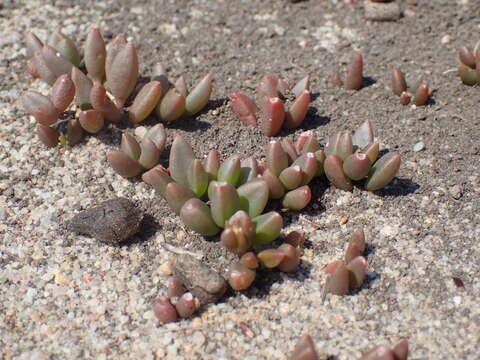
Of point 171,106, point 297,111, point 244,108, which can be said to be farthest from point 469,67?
point 171,106

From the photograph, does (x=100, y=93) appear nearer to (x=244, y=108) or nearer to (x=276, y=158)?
(x=244, y=108)

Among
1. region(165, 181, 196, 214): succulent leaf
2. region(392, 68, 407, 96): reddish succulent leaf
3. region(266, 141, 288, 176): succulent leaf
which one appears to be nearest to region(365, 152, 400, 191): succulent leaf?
region(266, 141, 288, 176): succulent leaf

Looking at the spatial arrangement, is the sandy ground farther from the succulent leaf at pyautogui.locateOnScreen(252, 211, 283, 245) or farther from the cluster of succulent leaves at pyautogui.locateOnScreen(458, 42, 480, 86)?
the succulent leaf at pyautogui.locateOnScreen(252, 211, 283, 245)

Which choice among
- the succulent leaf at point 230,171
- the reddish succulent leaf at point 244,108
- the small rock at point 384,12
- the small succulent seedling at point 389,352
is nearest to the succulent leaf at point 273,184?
the succulent leaf at point 230,171

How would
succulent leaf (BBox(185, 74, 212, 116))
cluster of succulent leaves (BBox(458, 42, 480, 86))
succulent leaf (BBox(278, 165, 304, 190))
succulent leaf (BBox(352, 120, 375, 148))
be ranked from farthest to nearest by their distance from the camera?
1. cluster of succulent leaves (BBox(458, 42, 480, 86))
2. succulent leaf (BBox(185, 74, 212, 116))
3. succulent leaf (BBox(352, 120, 375, 148))
4. succulent leaf (BBox(278, 165, 304, 190))

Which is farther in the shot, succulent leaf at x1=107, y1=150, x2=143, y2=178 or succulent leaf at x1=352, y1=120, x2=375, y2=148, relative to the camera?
succulent leaf at x1=352, y1=120, x2=375, y2=148

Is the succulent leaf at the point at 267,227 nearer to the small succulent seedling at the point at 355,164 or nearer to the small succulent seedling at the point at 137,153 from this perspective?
the small succulent seedling at the point at 355,164
